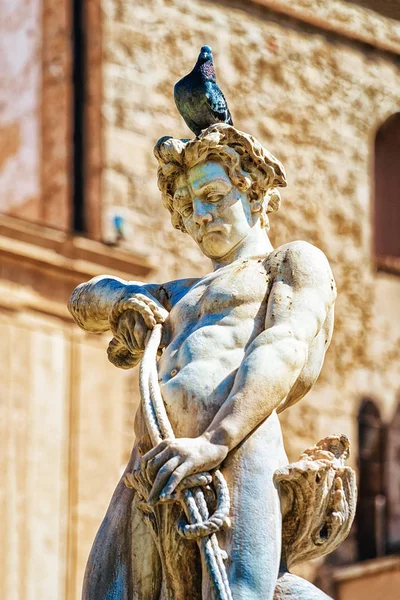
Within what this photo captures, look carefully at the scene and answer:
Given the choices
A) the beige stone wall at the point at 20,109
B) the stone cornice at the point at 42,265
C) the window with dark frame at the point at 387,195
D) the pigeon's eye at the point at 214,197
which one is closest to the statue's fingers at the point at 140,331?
the pigeon's eye at the point at 214,197

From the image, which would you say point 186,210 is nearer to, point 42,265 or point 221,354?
point 221,354

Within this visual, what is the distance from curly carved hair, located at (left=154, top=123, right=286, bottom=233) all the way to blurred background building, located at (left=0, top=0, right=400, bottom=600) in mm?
9960

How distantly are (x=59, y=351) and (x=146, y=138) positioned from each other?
2.59 metres

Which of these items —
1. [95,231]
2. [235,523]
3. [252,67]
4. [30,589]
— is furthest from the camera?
[252,67]

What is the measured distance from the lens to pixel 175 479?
22.4 ft

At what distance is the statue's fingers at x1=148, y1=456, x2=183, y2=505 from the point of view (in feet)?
22.4

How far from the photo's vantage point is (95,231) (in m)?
21.2

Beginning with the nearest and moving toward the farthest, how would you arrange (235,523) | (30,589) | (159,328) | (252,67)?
(235,523), (159,328), (30,589), (252,67)

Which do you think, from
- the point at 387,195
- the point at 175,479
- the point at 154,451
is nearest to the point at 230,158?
the point at 154,451

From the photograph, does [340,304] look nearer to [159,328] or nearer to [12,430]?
[12,430]

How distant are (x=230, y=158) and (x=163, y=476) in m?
1.15

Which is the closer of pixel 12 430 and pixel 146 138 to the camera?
pixel 12 430

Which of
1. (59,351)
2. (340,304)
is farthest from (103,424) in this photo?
(340,304)

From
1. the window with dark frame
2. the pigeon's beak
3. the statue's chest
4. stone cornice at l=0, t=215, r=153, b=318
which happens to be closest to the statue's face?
the statue's chest
